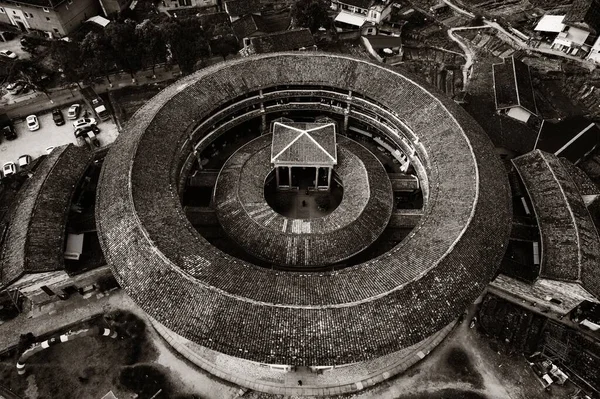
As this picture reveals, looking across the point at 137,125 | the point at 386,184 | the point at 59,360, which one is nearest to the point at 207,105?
the point at 137,125

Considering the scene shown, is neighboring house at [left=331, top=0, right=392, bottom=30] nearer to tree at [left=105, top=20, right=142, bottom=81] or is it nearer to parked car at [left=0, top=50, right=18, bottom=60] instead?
tree at [left=105, top=20, right=142, bottom=81]

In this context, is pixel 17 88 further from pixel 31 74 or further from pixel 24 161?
pixel 24 161

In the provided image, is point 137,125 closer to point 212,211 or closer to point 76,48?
point 212,211

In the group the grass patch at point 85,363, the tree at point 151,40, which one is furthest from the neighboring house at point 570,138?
the tree at point 151,40

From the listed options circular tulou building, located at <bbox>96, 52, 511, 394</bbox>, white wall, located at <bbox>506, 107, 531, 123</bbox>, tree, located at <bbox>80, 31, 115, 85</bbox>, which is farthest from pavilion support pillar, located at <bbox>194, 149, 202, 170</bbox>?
white wall, located at <bbox>506, 107, 531, 123</bbox>

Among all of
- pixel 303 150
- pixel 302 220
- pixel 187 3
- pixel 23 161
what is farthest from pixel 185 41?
pixel 302 220

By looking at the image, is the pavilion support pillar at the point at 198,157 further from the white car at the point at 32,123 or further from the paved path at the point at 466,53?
the paved path at the point at 466,53
